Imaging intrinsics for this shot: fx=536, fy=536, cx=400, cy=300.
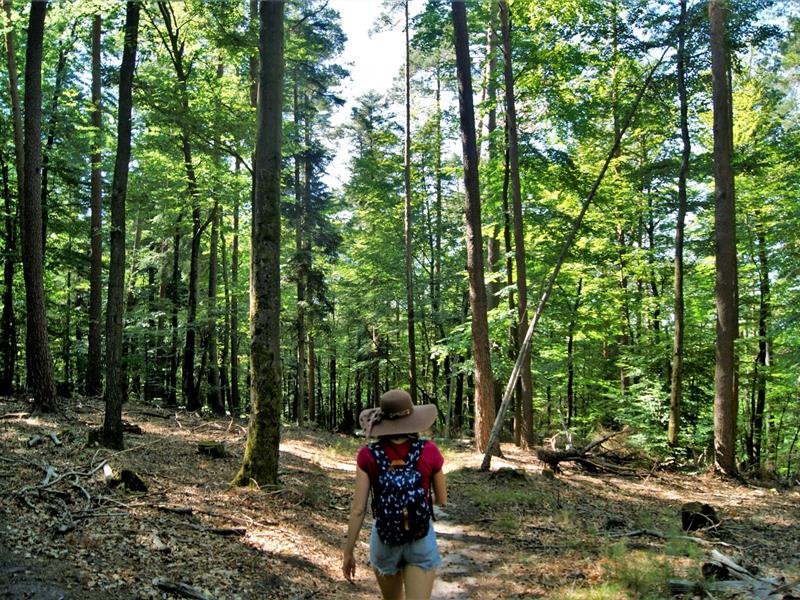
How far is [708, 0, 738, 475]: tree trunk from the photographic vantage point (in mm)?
11648

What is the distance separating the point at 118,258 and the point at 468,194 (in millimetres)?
7081

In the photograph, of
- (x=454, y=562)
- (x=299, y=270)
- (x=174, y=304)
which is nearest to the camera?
(x=454, y=562)

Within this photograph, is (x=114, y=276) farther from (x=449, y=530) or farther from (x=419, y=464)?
(x=419, y=464)

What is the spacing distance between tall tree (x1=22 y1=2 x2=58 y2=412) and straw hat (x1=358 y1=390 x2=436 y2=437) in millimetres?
9989

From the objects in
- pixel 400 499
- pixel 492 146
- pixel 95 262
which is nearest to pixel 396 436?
pixel 400 499

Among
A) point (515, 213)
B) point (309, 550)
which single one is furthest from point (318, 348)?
point (309, 550)

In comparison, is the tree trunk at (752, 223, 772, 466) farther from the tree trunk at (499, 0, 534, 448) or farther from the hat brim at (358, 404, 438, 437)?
the hat brim at (358, 404, 438, 437)

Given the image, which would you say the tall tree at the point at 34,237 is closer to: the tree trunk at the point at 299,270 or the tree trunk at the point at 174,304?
the tree trunk at the point at 174,304

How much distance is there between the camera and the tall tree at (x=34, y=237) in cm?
1055

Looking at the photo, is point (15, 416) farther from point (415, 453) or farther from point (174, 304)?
point (174, 304)

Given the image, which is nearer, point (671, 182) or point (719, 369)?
point (719, 369)

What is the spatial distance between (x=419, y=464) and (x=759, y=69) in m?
21.5

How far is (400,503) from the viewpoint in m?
3.14

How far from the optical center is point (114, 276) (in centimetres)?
862
